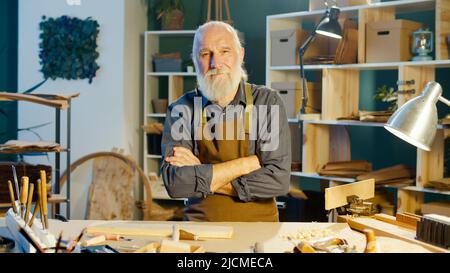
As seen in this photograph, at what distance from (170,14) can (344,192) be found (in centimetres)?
417

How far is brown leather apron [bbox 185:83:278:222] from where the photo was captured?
9.48 ft

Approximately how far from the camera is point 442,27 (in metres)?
4.41

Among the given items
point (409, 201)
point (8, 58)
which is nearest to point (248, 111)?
point (409, 201)

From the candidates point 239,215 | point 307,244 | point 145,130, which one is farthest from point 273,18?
point 307,244

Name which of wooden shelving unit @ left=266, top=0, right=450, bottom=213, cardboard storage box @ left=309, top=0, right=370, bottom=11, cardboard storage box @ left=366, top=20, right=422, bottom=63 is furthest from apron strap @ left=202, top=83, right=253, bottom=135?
cardboard storage box @ left=309, top=0, right=370, bottom=11

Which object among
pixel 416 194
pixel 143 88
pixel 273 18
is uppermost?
pixel 273 18

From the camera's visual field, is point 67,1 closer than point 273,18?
No

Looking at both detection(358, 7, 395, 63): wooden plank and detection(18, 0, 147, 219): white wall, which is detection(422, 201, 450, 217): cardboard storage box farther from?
detection(18, 0, 147, 219): white wall

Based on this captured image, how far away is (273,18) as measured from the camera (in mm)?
5539

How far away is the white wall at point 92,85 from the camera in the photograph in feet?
20.3

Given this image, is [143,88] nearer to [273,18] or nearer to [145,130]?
[145,130]
